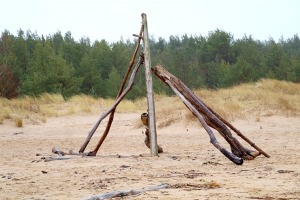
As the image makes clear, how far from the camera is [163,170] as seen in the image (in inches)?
262

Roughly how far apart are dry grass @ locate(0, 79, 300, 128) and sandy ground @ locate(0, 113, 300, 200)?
1796 mm

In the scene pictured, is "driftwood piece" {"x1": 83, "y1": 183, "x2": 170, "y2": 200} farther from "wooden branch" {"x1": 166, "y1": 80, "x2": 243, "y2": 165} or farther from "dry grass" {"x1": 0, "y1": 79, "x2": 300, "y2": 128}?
"dry grass" {"x1": 0, "y1": 79, "x2": 300, "y2": 128}

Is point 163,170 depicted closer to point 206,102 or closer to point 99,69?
point 206,102

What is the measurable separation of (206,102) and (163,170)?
34.4 ft

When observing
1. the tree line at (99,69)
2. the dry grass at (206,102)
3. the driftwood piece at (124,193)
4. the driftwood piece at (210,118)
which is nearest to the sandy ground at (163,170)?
the driftwood piece at (124,193)

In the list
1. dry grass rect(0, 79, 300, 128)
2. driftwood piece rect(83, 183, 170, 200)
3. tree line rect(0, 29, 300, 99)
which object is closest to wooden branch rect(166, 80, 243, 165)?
driftwood piece rect(83, 183, 170, 200)

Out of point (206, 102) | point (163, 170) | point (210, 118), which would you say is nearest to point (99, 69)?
point (206, 102)

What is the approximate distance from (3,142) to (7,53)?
24890 mm

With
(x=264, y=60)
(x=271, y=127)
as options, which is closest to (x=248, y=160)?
(x=271, y=127)

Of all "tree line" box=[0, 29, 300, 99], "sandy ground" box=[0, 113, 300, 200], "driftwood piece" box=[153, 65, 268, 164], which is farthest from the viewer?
"tree line" box=[0, 29, 300, 99]

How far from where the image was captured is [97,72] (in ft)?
113

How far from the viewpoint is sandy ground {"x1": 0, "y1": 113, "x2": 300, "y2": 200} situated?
4945 millimetres

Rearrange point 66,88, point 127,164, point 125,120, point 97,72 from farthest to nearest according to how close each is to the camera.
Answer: point 97,72
point 66,88
point 125,120
point 127,164

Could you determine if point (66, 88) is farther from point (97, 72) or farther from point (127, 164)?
point (127, 164)
